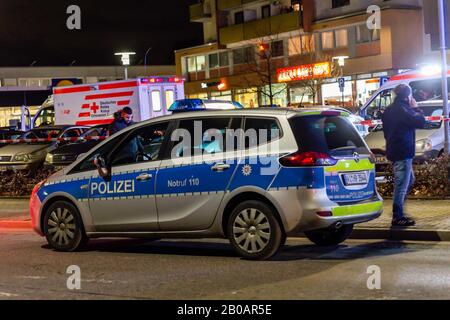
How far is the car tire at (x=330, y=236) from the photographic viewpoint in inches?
376

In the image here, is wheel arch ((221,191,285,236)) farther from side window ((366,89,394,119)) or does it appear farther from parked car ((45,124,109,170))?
side window ((366,89,394,119))

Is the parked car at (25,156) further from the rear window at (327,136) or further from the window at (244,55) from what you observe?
the window at (244,55)

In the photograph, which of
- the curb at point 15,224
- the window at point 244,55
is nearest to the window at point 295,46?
the window at point 244,55

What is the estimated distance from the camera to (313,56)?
147ft

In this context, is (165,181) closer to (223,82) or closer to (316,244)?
(316,244)

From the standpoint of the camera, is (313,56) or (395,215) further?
(313,56)

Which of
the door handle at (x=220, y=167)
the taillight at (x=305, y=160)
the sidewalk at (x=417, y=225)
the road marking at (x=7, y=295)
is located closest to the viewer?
the road marking at (x=7, y=295)

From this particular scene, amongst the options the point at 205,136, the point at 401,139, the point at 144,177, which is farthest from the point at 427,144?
the point at 144,177

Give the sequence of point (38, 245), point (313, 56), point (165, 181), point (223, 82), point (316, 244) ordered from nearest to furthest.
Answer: point (165, 181)
point (316, 244)
point (38, 245)
point (313, 56)
point (223, 82)

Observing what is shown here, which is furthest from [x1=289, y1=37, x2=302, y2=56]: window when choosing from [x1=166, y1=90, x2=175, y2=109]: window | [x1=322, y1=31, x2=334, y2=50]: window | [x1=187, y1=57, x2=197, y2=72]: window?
[x1=166, y1=90, x2=175, y2=109]: window

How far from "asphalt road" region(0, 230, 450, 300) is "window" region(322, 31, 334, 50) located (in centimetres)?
3567

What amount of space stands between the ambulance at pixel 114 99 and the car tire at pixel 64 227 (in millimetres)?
16423
